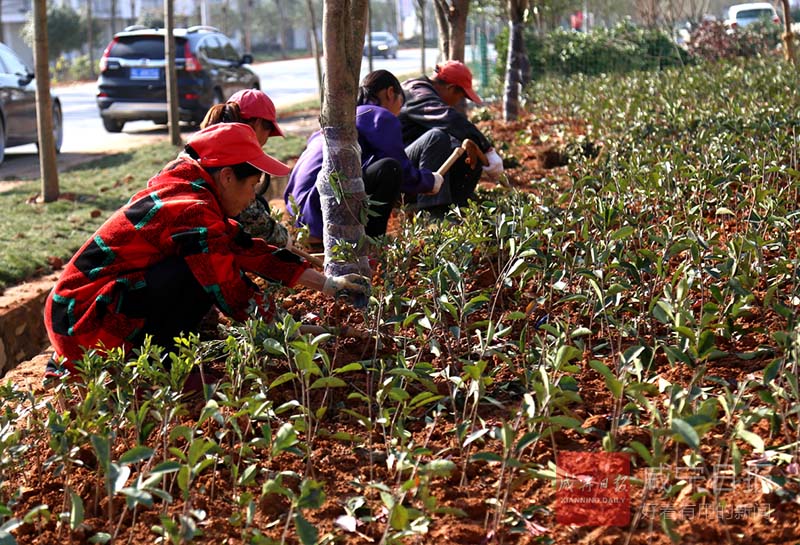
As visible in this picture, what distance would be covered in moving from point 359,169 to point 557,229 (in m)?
0.89

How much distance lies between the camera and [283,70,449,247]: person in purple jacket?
17.7ft

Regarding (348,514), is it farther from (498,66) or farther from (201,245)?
(498,66)

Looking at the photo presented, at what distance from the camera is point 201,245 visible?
3.58 m

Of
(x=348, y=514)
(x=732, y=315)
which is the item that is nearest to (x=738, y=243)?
(x=732, y=315)

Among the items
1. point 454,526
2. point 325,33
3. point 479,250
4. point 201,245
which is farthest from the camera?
point 479,250

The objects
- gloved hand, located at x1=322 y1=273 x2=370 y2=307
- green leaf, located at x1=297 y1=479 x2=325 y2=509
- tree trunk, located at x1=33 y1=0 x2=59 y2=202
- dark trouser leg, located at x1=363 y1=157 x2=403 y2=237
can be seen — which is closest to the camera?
green leaf, located at x1=297 y1=479 x2=325 y2=509

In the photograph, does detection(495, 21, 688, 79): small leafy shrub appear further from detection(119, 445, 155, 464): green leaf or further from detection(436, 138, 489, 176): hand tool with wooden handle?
detection(119, 445, 155, 464): green leaf

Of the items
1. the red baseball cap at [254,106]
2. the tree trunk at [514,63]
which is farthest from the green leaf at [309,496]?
the tree trunk at [514,63]

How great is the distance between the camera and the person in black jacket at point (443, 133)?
6.51 metres

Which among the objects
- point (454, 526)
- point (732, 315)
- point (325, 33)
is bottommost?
point (454, 526)

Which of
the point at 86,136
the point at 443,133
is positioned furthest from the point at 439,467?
the point at 86,136

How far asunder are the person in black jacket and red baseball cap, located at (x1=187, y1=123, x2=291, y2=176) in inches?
104

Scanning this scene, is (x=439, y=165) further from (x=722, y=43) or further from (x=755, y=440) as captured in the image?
(x=722, y=43)

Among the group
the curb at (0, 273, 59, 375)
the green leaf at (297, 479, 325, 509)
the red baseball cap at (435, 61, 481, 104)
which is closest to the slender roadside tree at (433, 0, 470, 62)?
the red baseball cap at (435, 61, 481, 104)
